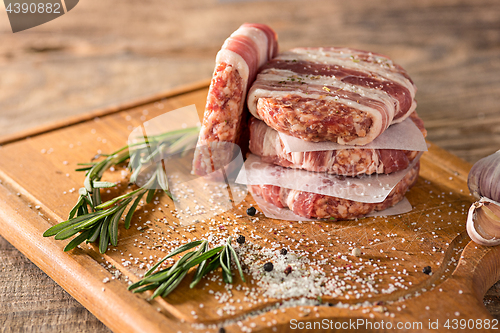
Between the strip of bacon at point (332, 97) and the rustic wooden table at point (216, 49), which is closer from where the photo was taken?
the strip of bacon at point (332, 97)

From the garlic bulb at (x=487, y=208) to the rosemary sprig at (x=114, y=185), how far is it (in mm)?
1781

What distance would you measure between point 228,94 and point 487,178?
1501 mm

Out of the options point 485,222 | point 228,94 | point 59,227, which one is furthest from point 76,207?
point 485,222

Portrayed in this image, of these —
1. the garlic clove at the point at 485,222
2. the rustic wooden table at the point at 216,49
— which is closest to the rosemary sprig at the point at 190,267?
the garlic clove at the point at 485,222

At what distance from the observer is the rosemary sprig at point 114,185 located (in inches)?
103

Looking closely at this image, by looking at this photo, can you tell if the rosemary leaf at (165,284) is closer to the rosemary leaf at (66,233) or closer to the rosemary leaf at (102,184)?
the rosemary leaf at (66,233)

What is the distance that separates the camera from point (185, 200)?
304 centimetres

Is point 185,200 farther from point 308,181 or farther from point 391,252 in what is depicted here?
point 391,252

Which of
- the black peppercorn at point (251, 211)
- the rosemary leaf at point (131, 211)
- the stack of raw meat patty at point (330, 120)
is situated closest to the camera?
the stack of raw meat patty at point (330, 120)

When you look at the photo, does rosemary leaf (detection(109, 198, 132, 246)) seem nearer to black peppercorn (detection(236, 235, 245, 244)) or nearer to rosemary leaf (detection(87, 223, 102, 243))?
rosemary leaf (detection(87, 223, 102, 243))

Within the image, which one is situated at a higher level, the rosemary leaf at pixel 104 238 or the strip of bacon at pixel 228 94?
the strip of bacon at pixel 228 94

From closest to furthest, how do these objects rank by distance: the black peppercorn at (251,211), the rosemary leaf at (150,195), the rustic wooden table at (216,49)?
the black peppercorn at (251,211) < the rosemary leaf at (150,195) < the rustic wooden table at (216,49)

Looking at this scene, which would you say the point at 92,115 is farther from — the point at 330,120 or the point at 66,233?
the point at 330,120

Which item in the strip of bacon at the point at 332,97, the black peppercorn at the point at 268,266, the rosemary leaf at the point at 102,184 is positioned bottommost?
the black peppercorn at the point at 268,266
